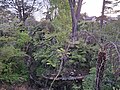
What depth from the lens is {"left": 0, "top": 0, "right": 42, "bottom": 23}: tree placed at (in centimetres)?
1596

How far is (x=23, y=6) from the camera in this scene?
1611 cm

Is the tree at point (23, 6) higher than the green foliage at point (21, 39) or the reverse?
higher

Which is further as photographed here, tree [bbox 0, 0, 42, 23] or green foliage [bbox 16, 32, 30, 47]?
tree [bbox 0, 0, 42, 23]

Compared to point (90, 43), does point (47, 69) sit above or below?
below

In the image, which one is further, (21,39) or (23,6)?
(23,6)

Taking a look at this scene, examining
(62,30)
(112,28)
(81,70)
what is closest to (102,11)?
(112,28)

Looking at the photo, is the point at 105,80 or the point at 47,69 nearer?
the point at 105,80

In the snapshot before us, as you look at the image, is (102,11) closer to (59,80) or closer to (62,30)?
(62,30)

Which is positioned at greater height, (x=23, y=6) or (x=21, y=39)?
(x=23, y=6)

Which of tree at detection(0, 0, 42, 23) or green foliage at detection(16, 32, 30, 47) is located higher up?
tree at detection(0, 0, 42, 23)

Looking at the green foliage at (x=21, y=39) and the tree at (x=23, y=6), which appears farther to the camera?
the tree at (x=23, y=6)

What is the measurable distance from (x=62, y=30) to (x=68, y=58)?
4.05 ft

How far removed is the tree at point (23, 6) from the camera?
15961mm

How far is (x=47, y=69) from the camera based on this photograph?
9.31 meters
